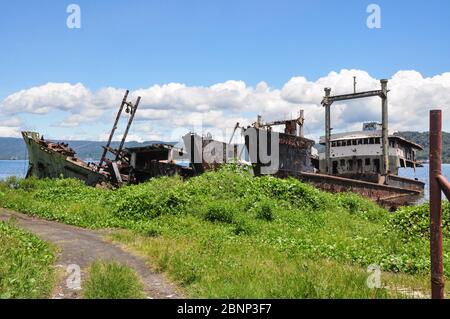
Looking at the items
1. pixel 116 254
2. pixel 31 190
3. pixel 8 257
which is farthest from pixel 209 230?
pixel 31 190

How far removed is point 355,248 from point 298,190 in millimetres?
7685

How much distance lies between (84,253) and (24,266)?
231cm

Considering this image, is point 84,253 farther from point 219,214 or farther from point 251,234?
point 219,214

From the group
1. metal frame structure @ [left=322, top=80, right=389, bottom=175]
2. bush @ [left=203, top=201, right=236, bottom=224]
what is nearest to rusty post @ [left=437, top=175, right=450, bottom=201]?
bush @ [left=203, top=201, right=236, bottom=224]

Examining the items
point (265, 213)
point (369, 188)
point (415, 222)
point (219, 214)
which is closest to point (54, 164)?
point (219, 214)

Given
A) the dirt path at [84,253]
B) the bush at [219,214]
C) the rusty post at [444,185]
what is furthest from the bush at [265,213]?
the rusty post at [444,185]

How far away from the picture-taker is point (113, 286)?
624cm

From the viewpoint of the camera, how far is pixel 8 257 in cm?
791

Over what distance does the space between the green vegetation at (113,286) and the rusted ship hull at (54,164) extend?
867 inches

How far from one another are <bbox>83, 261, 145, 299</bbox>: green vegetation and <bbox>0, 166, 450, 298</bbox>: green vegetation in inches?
37.8

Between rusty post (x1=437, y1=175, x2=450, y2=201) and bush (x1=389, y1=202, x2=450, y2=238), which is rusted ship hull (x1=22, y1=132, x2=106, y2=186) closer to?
bush (x1=389, y1=202, x2=450, y2=238)

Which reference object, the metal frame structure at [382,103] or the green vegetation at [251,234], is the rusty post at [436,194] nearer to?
the green vegetation at [251,234]
